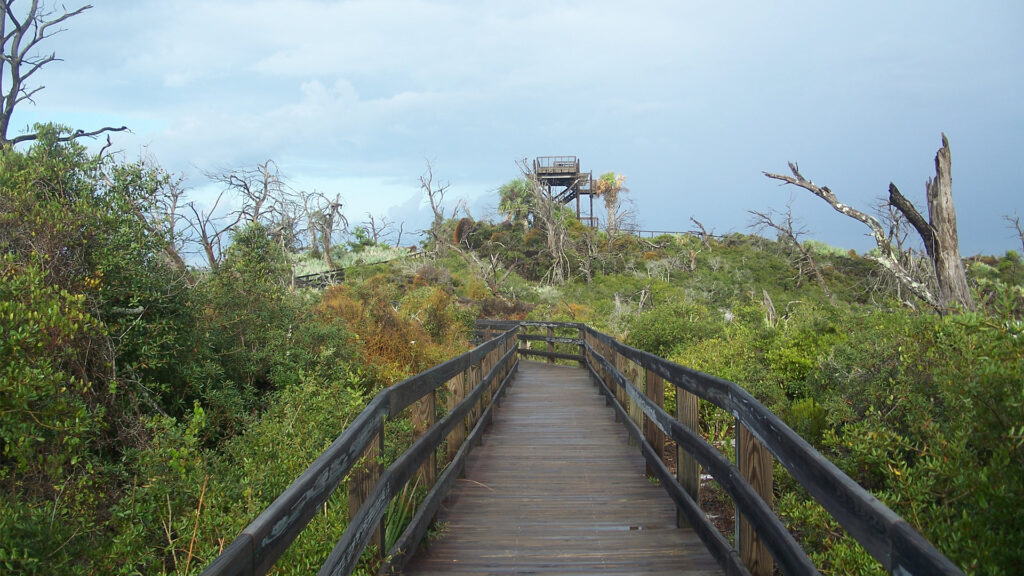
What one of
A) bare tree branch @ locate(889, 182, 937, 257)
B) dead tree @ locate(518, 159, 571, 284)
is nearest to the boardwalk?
bare tree branch @ locate(889, 182, 937, 257)

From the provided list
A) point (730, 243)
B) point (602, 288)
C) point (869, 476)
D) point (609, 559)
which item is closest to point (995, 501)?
point (609, 559)

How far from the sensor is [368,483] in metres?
3.19

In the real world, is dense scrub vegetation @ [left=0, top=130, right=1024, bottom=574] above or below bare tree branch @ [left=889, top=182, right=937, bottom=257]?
below

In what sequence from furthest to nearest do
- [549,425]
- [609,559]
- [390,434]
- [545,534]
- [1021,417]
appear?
[549,425], [390,434], [545,534], [609,559], [1021,417]

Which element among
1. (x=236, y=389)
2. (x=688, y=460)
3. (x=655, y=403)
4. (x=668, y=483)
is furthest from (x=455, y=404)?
(x=236, y=389)

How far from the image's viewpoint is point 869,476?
17.2 feet

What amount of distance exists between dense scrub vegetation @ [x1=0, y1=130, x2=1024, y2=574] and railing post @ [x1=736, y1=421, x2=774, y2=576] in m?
0.72

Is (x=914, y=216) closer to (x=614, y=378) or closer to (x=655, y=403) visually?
(x=614, y=378)

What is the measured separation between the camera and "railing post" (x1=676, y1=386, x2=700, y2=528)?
4297 mm

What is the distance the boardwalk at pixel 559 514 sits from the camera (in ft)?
12.9

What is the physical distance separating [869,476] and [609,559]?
8.34ft

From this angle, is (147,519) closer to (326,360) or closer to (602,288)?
(326,360)

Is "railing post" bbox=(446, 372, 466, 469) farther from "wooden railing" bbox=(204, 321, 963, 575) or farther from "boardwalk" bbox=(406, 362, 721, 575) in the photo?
"boardwalk" bbox=(406, 362, 721, 575)

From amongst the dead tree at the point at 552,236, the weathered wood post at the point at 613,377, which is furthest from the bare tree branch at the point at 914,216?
the dead tree at the point at 552,236
